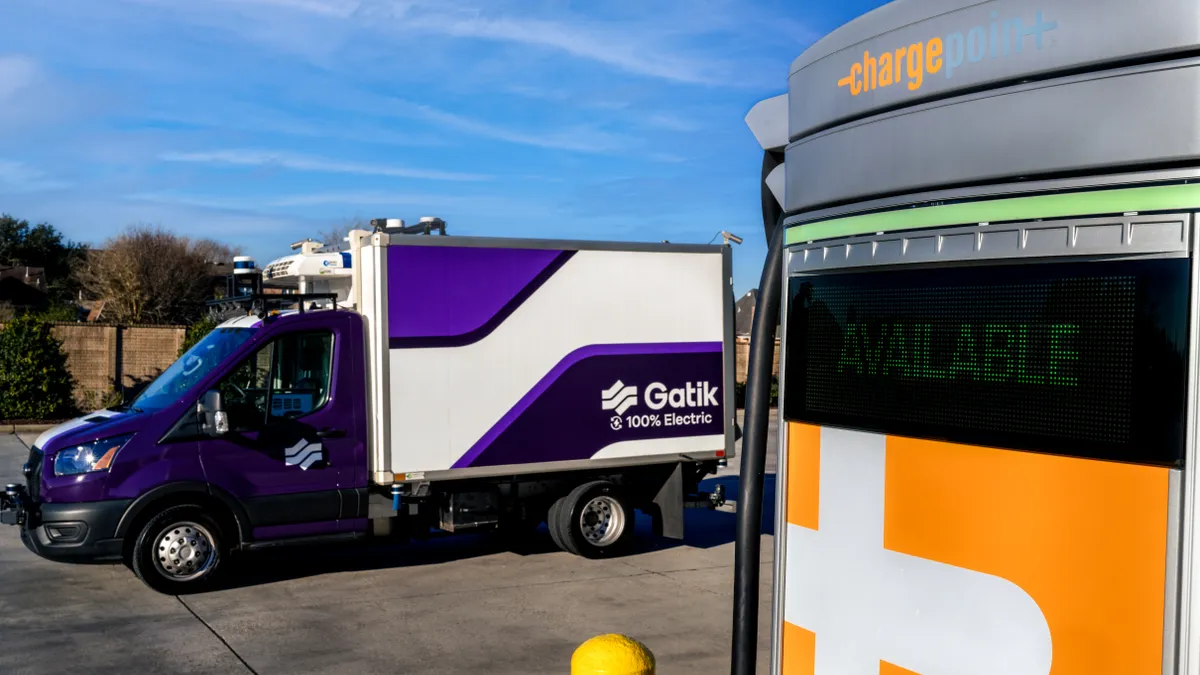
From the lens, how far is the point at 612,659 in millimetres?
4043

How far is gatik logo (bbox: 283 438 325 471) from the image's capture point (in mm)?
9609

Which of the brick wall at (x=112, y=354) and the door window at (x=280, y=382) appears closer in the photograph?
the door window at (x=280, y=382)

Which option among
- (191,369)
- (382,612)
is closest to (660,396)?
(382,612)

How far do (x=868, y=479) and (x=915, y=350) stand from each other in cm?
38

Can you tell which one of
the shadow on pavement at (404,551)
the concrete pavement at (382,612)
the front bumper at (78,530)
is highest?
the front bumper at (78,530)

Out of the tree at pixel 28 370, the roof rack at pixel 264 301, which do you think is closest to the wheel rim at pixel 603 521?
the roof rack at pixel 264 301

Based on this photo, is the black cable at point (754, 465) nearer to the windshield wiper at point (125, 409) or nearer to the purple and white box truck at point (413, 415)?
the purple and white box truck at point (413, 415)

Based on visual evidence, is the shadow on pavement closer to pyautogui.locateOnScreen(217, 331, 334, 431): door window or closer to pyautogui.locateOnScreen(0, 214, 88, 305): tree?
pyautogui.locateOnScreen(217, 331, 334, 431): door window

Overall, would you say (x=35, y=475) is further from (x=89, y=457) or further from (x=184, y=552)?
(x=184, y=552)

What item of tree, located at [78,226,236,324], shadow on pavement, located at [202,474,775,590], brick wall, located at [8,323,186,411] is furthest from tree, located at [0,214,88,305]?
shadow on pavement, located at [202,474,775,590]

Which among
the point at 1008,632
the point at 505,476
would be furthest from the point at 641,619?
the point at 1008,632

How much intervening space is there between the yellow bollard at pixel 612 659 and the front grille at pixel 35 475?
6.74 metres

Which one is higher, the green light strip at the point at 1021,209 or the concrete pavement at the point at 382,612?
the green light strip at the point at 1021,209

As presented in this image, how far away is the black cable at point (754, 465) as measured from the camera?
362 cm
